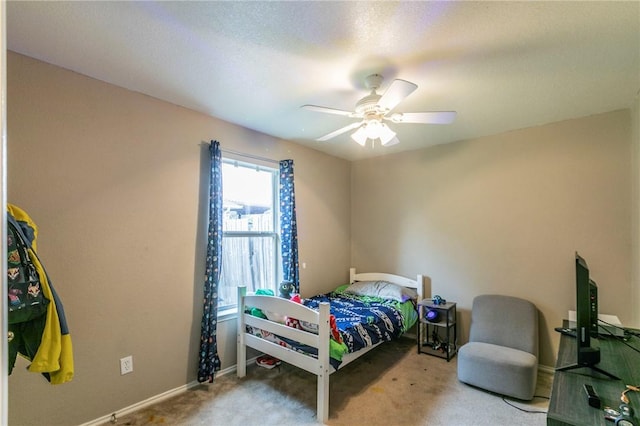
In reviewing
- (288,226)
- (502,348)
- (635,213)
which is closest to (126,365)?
(288,226)

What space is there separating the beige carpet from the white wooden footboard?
212mm

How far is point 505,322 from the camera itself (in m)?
3.02

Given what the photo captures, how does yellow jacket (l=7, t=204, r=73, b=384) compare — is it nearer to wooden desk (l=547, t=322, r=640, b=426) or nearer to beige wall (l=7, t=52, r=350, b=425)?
beige wall (l=7, t=52, r=350, b=425)

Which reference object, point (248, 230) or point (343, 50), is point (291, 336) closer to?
point (248, 230)

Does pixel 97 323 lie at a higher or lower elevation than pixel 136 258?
lower

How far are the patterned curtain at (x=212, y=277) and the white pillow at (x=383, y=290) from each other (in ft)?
6.11

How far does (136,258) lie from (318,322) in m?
1.54

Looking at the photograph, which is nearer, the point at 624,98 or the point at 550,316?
the point at 624,98

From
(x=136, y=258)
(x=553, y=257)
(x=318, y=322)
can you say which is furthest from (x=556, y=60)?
(x=136, y=258)

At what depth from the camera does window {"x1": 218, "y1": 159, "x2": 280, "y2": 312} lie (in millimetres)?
3086

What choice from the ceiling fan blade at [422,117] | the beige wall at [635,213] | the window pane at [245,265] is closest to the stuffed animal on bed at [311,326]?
the window pane at [245,265]

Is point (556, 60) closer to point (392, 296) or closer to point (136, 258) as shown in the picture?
point (392, 296)

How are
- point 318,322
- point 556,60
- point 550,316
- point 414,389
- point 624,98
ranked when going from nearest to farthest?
point 556,60 < point 318,322 < point 624,98 < point 414,389 < point 550,316

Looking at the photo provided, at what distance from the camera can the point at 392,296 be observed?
3.64 m
